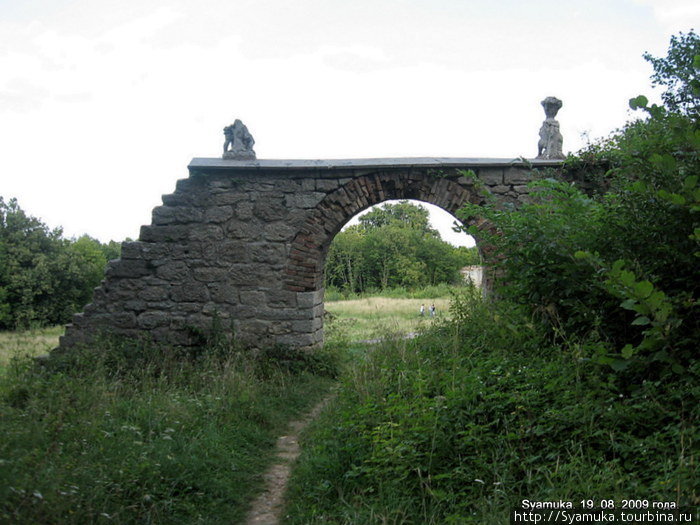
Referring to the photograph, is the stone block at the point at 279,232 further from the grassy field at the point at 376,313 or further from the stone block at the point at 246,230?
the grassy field at the point at 376,313

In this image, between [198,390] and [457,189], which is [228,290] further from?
[457,189]

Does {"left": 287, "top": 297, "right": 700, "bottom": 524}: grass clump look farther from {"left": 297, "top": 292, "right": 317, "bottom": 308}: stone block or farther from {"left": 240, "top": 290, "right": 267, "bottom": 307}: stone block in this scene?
{"left": 240, "top": 290, "right": 267, "bottom": 307}: stone block

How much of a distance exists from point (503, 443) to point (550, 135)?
6138 millimetres

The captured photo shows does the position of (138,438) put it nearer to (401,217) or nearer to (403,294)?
(403,294)

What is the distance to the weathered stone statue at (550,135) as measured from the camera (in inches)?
323

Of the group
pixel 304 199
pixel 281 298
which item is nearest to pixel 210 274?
pixel 281 298

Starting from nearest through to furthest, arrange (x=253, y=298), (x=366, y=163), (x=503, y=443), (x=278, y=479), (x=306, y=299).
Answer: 1. (x=503, y=443)
2. (x=278, y=479)
3. (x=366, y=163)
4. (x=306, y=299)
5. (x=253, y=298)

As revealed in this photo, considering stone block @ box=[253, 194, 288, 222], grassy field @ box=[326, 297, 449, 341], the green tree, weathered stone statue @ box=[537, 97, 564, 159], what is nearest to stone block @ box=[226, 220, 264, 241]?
stone block @ box=[253, 194, 288, 222]

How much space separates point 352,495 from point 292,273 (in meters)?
4.66

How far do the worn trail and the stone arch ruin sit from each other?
92.7 inches

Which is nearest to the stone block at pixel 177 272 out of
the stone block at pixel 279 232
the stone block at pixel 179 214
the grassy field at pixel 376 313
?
the stone block at pixel 179 214

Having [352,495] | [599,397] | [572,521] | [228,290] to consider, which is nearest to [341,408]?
[352,495]

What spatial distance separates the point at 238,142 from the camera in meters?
8.34

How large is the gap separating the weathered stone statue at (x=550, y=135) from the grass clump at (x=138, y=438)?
486cm
